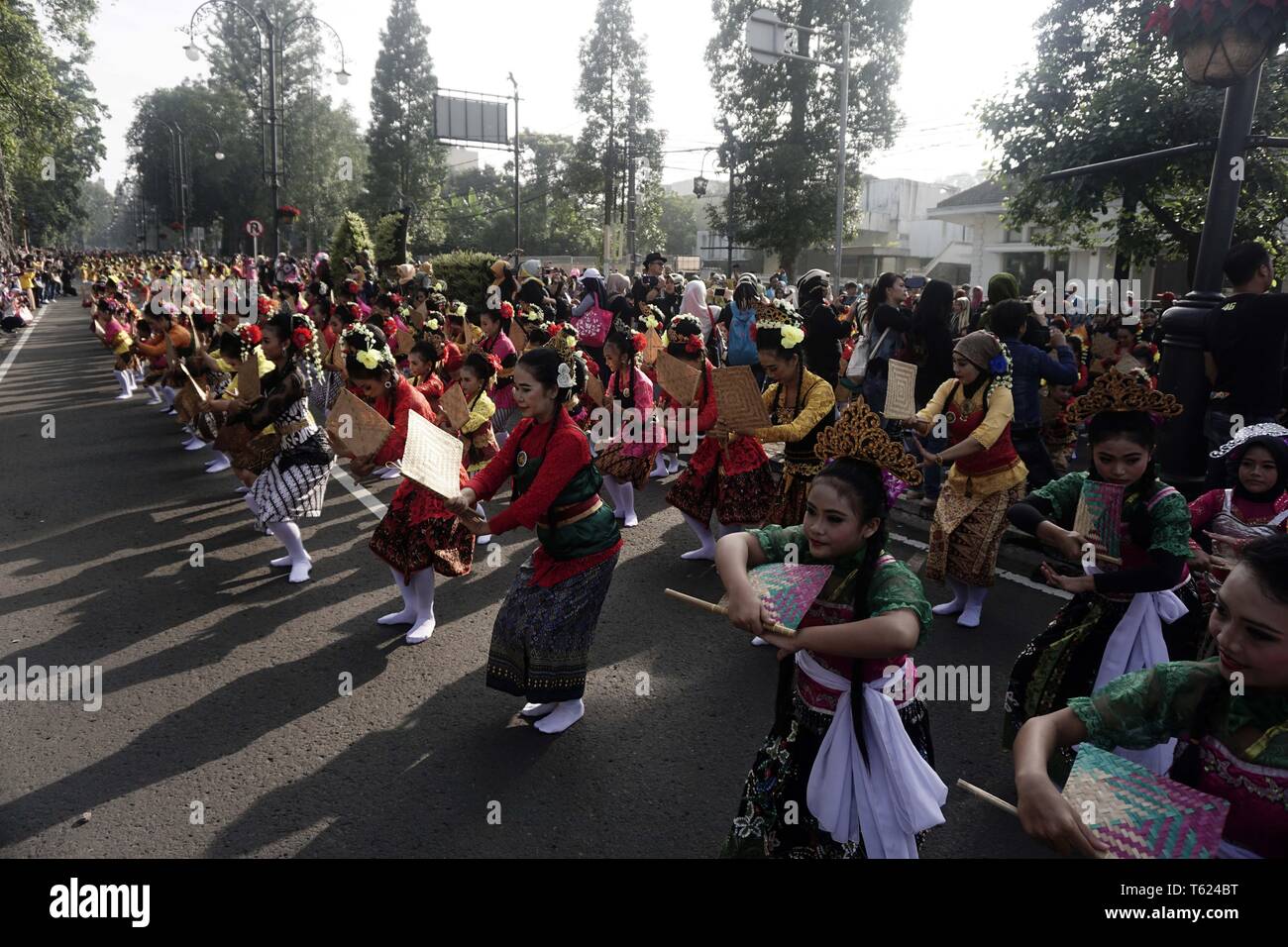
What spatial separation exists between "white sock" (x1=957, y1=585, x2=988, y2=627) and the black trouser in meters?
1.84

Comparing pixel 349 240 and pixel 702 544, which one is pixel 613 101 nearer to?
pixel 349 240

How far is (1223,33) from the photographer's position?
17.0 ft

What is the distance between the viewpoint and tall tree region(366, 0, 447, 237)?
171 feet

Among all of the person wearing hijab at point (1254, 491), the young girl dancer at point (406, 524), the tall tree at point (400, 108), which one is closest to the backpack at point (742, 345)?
the young girl dancer at point (406, 524)

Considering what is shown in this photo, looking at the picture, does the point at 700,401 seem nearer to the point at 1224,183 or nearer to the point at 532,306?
the point at 1224,183

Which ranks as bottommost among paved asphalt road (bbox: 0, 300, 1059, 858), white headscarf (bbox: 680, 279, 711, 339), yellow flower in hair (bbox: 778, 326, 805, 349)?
paved asphalt road (bbox: 0, 300, 1059, 858)

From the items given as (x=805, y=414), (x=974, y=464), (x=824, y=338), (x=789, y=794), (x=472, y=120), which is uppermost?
(x=472, y=120)

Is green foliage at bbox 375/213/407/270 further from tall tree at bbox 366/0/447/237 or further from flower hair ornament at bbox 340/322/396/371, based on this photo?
→ tall tree at bbox 366/0/447/237

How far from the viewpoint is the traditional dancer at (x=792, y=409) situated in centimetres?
539

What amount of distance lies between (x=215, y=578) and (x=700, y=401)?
3.79m

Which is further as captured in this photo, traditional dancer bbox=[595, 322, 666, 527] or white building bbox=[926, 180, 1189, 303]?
white building bbox=[926, 180, 1189, 303]

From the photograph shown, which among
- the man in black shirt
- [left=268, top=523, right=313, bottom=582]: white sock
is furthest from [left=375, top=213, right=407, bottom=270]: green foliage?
the man in black shirt

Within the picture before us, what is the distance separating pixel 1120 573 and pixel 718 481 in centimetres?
323

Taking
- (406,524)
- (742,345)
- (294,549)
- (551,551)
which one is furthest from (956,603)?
(742,345)
